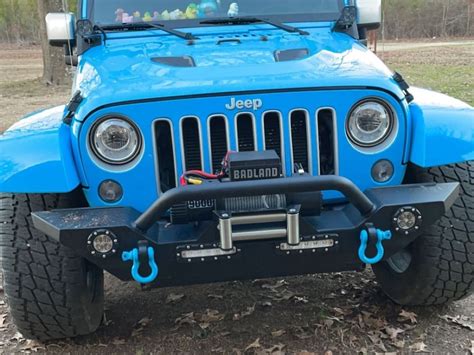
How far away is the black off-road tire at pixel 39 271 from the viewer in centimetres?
312

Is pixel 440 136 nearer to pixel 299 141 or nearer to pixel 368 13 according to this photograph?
pixel 299 141

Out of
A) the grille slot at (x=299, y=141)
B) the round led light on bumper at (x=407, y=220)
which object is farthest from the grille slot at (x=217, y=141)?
the round led light on bumper at (x=407, y=220)

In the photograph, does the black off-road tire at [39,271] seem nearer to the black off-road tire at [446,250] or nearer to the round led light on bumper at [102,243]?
the round led light on bumper at [102,243]

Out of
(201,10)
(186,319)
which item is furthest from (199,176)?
(201,10)

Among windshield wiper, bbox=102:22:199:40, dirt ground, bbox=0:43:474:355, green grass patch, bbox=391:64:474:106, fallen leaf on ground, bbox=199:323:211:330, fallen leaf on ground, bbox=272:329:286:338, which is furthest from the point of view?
green grass patch, bbox=391:64:474:106

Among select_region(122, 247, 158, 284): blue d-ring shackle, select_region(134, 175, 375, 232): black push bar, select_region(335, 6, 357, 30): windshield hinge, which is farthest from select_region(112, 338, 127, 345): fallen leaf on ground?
select_region(335, 6, 357, 30): windshield hinge

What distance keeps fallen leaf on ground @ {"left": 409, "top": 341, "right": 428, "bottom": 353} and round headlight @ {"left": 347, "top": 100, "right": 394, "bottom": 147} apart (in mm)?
1187

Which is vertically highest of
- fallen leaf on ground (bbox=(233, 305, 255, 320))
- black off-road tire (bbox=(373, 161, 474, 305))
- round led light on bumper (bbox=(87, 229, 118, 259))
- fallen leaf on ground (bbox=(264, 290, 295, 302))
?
round led light on bumper (bbox=(87, 229, 118, 259))

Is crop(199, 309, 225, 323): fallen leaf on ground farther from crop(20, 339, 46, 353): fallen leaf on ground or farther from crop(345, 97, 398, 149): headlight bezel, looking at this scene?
crop(345, 97, 398, 149): headlight bezel

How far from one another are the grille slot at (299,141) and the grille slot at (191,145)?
1.57ft

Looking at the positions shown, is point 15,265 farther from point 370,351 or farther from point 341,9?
point 341,9

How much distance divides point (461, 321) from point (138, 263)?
204 centimetres

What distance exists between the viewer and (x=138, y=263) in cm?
275

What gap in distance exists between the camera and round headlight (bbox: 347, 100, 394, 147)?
3061mm
